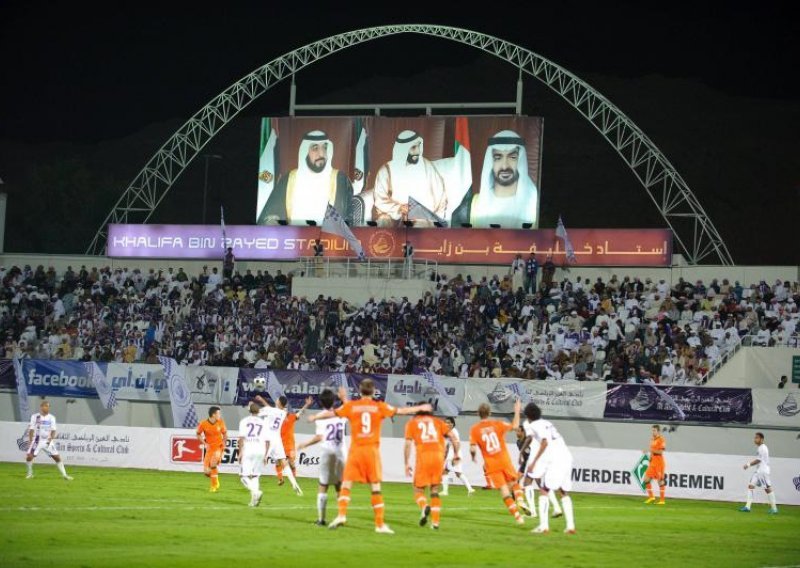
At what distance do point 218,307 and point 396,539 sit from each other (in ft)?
A: 117

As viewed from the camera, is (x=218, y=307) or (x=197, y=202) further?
(x=197, y=202)

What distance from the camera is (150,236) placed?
200 ft

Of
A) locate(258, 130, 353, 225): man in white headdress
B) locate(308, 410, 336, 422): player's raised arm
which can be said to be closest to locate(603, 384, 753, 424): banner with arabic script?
locate(258, 130, 353, 225): man in white headdress

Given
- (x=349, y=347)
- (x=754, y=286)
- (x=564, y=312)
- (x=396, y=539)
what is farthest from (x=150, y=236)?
(x=396, y=539)

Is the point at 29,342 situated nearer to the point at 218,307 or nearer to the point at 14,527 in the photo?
the point at 218,307

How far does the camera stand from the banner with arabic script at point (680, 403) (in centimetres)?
4200

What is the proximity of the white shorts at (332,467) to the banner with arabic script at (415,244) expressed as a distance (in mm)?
34188

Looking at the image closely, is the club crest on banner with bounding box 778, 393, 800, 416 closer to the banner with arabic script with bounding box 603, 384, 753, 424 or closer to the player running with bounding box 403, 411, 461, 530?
the banner with arabic script with bounding box 603, 384, 753, 424

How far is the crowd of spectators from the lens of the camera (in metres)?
46.6

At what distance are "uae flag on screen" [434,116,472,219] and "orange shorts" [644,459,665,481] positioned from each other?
24.6 meters

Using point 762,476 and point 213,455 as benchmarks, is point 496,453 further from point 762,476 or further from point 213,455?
point 762,476

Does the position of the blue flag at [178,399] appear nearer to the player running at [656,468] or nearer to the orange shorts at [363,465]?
the player running at [656,468]

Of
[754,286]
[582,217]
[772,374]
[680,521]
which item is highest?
[582,217]

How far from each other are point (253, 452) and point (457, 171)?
3268 cm
